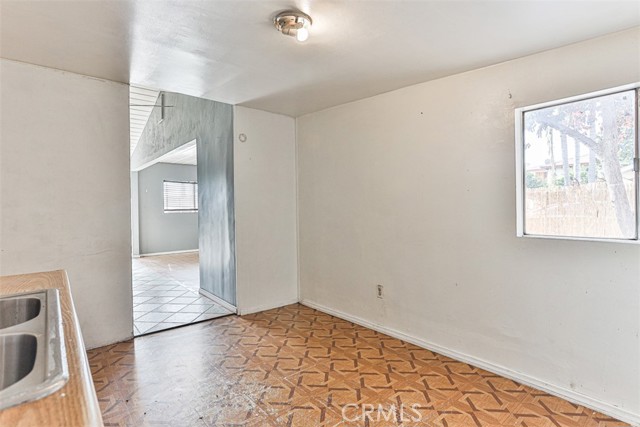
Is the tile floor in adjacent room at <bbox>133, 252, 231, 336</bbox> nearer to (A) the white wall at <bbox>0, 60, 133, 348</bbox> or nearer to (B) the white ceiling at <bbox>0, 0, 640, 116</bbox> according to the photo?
(A) the white wall at <bbox>0, 60, 133, 348</bbox>

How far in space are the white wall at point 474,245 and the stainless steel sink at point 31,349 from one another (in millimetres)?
2515

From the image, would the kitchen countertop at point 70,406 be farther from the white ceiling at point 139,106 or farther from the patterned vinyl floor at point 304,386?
the white ceiling at point 139,106

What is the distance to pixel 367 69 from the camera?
2.61 m

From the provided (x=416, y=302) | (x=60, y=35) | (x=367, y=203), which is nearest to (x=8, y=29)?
(x=60, y=35)

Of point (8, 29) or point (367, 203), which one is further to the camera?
point (367, 203)

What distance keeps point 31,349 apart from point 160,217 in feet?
27.6

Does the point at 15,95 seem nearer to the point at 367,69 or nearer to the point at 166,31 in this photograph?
the point at 166,31

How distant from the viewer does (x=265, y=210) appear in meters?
3.94

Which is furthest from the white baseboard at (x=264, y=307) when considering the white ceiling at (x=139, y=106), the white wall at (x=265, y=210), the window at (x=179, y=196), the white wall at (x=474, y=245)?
the window at (x=179, y=196)

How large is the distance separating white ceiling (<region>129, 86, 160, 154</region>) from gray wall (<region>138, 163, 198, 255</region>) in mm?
1070

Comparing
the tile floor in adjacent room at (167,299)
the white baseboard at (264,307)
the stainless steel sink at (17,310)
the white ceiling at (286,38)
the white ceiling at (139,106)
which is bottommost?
the tile floor in adjacent room at (167,299)

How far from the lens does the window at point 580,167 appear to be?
6.43 ft

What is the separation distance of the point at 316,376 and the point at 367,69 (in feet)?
7.60

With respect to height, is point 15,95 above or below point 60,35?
below
